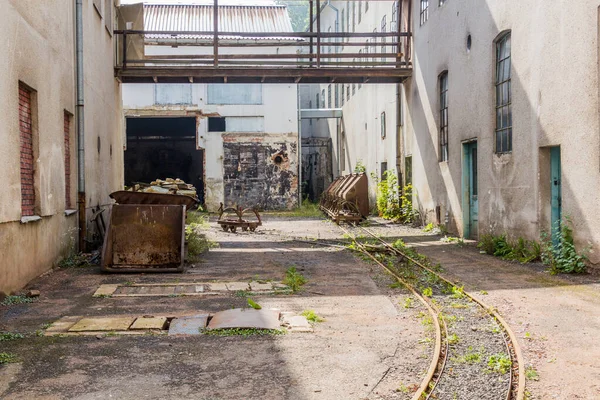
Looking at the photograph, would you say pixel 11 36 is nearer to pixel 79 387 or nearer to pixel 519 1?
pixel 79 387

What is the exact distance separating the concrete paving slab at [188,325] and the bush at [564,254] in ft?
18.3

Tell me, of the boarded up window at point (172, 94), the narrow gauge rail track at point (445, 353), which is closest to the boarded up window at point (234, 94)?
the boarded up window at point (172, 94)

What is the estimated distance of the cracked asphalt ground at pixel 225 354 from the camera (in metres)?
4.60

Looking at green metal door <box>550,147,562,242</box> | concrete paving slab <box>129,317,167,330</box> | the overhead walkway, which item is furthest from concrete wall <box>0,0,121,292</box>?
green metal door <box>550,147,562,242</box>

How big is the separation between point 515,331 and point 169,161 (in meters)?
30.8

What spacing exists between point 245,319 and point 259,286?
90.1 inches

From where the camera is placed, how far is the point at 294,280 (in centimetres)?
921

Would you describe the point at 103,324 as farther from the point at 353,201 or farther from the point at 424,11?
the point at 353,201

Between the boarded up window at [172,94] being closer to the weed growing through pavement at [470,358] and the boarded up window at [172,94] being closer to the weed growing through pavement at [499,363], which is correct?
the weed growing through pavement at [470,358]

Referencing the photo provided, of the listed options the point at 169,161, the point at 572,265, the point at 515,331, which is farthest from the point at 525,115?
the point at 169,161

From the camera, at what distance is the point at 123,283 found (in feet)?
30.9

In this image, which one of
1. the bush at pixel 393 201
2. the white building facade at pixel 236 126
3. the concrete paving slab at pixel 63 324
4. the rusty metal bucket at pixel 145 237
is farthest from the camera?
the white building facade at pixel 236 126

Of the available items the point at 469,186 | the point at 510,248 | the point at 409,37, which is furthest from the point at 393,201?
the point at 510,248

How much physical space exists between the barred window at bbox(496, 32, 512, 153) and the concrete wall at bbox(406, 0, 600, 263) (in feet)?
0.44
